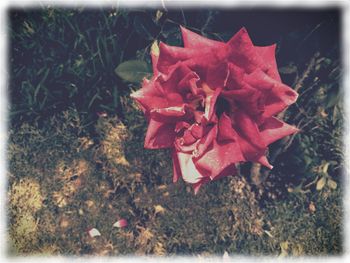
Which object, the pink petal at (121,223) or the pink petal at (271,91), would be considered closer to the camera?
the pink petal at (271,91)

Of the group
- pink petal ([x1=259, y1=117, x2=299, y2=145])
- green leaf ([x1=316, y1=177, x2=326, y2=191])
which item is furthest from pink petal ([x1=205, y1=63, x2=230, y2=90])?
green leaf ([x1=316, y1=177, x2=326, y2=191])

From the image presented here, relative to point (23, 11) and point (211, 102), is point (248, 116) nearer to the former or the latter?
point (211, 102)

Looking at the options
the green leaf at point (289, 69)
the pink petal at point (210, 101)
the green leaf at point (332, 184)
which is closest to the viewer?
the pink petal at point (210, 101)

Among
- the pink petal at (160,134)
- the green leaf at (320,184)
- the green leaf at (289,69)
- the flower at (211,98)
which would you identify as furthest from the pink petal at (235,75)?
the green leaf at (320,184)

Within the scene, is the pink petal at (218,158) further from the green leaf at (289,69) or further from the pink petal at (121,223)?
the pink petal at (121,223)

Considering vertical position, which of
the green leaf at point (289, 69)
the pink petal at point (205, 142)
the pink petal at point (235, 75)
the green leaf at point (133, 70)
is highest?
the green leaf at point (133, 70)

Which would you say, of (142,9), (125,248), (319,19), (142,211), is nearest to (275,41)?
(319,19)

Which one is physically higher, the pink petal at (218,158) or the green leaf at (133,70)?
the green leaf at (133,70)

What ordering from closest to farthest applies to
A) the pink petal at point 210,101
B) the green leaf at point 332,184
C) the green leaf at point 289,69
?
the pink petal at point 210,101 → the green leaf at point 289,69 → the green leaf at point 332,184

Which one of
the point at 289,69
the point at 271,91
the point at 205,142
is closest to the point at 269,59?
the point at 271,91
